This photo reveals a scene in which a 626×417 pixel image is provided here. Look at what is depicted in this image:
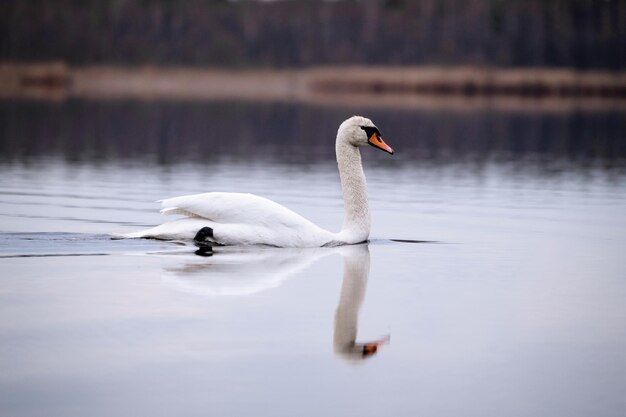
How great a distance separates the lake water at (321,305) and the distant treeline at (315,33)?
56.5 metres

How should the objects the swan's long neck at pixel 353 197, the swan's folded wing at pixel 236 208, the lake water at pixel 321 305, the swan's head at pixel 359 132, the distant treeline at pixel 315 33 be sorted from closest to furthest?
the lake water at pixel 321 305
the swan's folded wing at pixel 236 208
the swan's long neck at pixel 353 197
the swan's head at pixel 359 132
the distant treeline at pixel 315 33

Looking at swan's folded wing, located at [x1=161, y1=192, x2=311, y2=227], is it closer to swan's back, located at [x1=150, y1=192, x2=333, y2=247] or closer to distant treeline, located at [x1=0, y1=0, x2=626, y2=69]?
swan's back, located at [x1=150, y1=192, x2=333, y2=247]

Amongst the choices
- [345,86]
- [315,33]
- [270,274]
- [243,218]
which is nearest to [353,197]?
[243,218]

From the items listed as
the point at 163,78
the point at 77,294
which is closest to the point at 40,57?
the point at 163,78

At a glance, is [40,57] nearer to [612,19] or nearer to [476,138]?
[612,19]

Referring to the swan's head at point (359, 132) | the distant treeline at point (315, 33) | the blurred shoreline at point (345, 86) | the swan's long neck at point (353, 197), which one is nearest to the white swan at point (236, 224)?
the swan's long neck at point (353, 197)

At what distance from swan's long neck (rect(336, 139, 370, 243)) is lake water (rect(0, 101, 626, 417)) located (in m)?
0.21

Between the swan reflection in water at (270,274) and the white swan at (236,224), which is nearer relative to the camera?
the swan reflection in water at (270,274)

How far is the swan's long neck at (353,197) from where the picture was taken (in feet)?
33.8

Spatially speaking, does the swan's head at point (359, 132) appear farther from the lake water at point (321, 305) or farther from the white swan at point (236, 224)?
the white swan at point (236, 224)

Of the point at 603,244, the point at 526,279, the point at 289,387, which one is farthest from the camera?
the point at 603,244

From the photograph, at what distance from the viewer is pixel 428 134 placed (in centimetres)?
2892

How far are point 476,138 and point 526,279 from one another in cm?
1885

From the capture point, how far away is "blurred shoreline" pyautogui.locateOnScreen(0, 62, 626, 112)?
48469mm
